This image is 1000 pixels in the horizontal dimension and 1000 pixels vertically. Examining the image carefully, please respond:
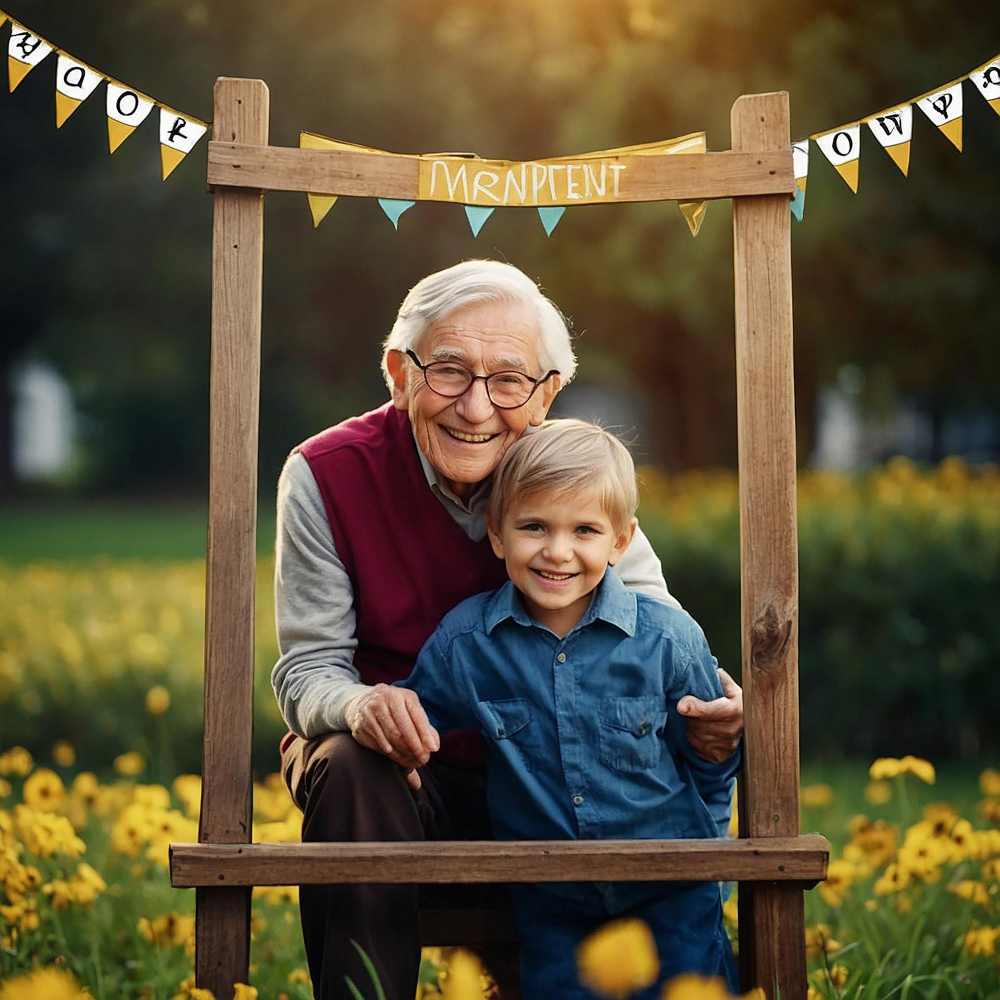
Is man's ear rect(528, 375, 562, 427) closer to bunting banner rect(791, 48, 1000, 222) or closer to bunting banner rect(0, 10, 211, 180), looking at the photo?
bunting banner rect(791, 48, 1000, 222)

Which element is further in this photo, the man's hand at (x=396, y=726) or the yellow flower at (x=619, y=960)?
the man's hand at (x=396, y=726)

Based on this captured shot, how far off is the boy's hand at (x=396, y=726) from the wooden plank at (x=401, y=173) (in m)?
0.81

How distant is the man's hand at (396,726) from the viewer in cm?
214

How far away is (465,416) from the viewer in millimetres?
2408

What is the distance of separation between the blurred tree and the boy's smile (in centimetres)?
267

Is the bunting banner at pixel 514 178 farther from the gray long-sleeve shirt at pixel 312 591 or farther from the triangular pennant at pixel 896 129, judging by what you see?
the gray long-sleeve shirt at pixel 312 591

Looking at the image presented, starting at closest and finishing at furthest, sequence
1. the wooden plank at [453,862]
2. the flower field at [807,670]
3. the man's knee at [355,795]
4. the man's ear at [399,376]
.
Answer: the wooden plank at [453,862] < the man's knee at [355,795] < the man's ear at [399,376] < the flower field at [807,670]

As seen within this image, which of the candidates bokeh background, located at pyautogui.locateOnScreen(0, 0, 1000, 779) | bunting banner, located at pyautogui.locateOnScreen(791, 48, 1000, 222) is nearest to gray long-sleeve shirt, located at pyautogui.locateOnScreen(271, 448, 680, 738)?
bunting banner, located at pyautogui.locateOnScreen(791, 48, 1000, 222)

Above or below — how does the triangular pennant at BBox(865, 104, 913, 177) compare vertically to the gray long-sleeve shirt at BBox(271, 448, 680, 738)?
above

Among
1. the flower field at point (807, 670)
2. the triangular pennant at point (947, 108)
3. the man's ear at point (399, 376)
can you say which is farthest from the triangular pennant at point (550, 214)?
the flower field at point (807, 670)

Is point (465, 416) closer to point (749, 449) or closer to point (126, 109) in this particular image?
point (749, 449)

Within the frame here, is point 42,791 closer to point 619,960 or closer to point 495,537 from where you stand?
point 495,537

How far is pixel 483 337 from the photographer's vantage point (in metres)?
2.42

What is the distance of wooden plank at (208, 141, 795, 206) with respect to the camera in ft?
6.98
